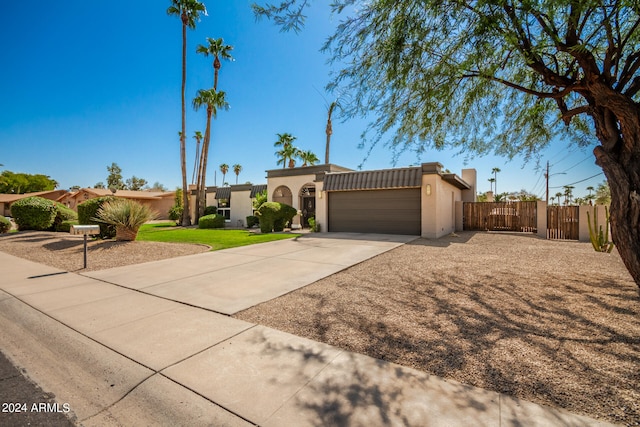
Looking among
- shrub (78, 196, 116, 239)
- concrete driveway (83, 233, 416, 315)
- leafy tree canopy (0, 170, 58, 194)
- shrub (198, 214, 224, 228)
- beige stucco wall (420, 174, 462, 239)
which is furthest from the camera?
leafy tree canopy (0, 170, 58, 194)

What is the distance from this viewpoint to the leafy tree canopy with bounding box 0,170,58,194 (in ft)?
161

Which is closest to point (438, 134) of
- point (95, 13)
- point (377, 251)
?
point (377, 251)

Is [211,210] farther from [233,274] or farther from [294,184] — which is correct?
[233,274]

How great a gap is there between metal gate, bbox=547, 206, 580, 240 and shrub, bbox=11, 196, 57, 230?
25.5m

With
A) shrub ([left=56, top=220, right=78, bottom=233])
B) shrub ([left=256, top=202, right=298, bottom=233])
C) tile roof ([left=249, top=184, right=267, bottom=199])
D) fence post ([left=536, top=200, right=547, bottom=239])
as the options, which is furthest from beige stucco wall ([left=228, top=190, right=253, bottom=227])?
fence post ([left=536, top=200, right=547, bottom=239])

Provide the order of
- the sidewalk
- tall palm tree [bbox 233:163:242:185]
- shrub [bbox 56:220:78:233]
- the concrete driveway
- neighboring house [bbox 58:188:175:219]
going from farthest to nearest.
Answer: tall palm tree [bbox 233:163:242:185] < neighboring house [bbox 58:188:175:219] < shrub [bbox 56:220:78:233] < the concrete driveway < the sidewalk

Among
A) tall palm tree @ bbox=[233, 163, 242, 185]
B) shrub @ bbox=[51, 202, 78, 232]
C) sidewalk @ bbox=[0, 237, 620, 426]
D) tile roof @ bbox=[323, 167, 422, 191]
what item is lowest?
sidewalk @ bbox=[0, 237, 620, 426]

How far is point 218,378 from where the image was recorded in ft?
8.13

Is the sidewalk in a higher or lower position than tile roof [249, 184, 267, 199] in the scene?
lower

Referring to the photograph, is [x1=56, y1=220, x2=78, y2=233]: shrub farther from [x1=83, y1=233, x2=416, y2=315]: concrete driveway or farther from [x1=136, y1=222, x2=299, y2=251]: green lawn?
[x1=83, y1=233, x2=416, y2=315]: concrete driveway

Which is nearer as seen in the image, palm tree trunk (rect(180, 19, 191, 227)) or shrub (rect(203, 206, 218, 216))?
palm tree trunk (rect(180, 19, 191, 227))

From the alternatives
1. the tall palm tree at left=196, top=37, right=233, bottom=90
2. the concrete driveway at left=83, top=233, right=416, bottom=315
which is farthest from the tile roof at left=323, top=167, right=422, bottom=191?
the tall palm tree at left=196, top=37, right=233, bottom=90

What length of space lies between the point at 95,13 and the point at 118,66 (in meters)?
4.36

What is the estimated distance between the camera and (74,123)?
20.9 metres
